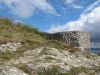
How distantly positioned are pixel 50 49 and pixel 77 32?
10.1 metres

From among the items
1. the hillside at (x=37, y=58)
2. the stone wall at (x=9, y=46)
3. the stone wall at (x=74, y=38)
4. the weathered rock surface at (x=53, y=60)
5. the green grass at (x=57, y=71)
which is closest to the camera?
the green grass at (x=57, y=71)

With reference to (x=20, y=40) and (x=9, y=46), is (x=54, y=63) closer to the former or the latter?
(x=9, y=46)

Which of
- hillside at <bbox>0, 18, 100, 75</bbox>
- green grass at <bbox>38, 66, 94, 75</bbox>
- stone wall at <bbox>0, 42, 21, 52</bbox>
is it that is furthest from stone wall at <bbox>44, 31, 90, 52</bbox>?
green grass at <bbox>38, 66, 94, 75</bbox>

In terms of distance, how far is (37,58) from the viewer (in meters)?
33.5

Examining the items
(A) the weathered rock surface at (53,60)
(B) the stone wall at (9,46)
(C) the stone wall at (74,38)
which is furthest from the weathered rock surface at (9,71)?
(C) the stone wall at (74,38)

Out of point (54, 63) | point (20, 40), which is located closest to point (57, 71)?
point (54, 63)

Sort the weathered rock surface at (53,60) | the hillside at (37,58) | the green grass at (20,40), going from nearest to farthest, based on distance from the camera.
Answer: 1. the hillside at (37,58)
2. the weathered rock surface at (53,60)
3. the green grass at (20,40)

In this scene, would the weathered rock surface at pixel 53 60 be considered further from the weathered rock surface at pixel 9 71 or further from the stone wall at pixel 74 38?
the stone wall at pixel 74 38

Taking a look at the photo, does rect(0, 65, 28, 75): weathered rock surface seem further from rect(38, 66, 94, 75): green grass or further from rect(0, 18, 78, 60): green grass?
rect(0, 18, 78, 60): green grass

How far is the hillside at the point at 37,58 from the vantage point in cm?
3008

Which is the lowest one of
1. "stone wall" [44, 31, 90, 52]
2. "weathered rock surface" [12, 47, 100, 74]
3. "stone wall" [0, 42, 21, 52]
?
"weathered rock surface" [12, 47, 100, 74]

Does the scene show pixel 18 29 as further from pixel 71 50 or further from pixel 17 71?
pixel 17 71

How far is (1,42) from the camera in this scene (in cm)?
3719

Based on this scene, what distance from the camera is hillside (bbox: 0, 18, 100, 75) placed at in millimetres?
30078
